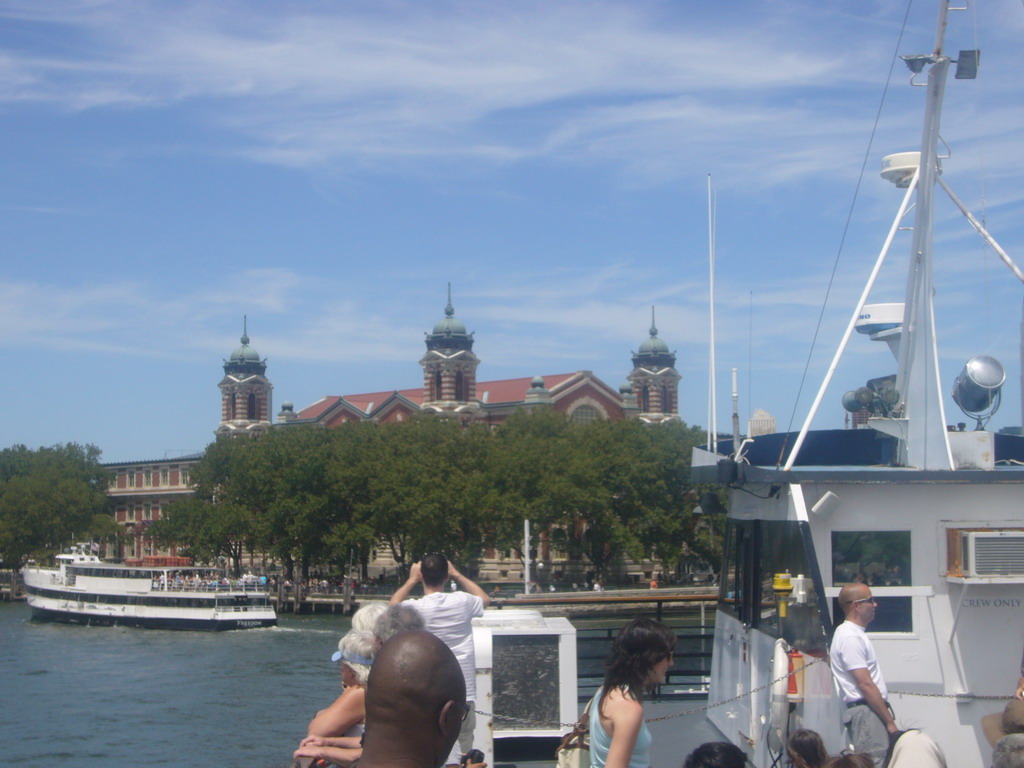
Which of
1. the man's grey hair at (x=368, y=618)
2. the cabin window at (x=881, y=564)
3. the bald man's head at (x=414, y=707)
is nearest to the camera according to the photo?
the bald man's head at (x=414, y=707)

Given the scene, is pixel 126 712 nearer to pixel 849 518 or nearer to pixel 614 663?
pixel 849 518

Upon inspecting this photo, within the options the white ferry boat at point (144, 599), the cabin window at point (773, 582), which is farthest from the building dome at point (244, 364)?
the cabin window at point (773, 582)

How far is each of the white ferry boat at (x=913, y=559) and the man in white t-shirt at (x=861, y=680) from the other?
31 centimetres

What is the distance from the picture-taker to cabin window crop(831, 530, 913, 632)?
7.77 metres

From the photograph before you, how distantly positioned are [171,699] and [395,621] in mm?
29312

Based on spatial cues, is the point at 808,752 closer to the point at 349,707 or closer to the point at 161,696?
the point at 349,707

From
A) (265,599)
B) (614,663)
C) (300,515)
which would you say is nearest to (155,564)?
(300,515)

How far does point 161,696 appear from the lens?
1302 inches

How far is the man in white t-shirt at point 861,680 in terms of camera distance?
21.7 ft

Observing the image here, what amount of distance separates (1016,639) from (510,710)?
3.56 m

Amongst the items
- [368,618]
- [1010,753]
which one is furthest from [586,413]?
[1010,753]

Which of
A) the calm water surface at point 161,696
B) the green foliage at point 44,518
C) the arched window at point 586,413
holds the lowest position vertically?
the calm water surface at point 161,696

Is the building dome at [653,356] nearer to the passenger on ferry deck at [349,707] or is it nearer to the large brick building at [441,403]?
the large brick building at [441,403]

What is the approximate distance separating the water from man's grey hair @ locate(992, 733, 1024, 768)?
5.18 m
